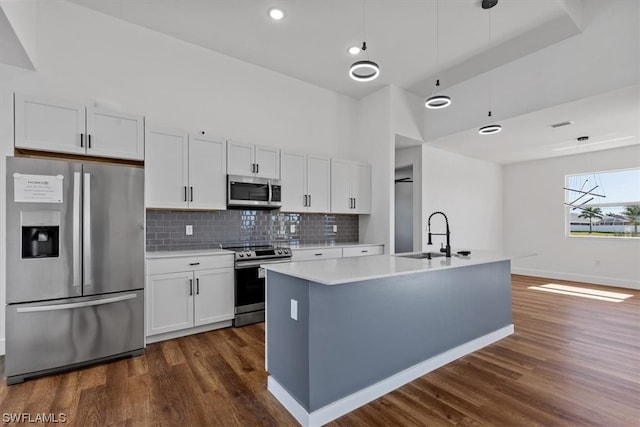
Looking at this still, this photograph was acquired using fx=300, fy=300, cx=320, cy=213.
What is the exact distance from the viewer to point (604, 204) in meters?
6.00

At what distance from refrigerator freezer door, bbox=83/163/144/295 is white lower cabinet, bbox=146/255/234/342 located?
0.27m

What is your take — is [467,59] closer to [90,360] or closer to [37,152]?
[37,152]

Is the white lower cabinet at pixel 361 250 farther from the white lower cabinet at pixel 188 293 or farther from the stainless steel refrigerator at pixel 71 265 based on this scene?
the stainless steel refrigerator at pixel 71 265

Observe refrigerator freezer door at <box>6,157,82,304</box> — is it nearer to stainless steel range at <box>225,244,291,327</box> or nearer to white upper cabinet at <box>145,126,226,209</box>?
white upper cabinet at <box>145,126,226,209</box>

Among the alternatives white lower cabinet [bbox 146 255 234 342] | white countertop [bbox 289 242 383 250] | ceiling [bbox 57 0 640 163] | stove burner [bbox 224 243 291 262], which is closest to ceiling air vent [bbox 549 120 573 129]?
ceiling [bbox 57 0 640 163]

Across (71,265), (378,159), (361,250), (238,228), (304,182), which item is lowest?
(361,250)

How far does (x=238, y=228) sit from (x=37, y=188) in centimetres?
214

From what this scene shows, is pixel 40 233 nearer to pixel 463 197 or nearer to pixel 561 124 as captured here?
pixel 561 124

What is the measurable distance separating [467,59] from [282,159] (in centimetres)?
299

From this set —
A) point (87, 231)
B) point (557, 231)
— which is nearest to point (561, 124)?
point (557, 231)

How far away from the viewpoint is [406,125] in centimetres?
516

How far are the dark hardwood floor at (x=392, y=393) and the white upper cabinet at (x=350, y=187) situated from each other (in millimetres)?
2471

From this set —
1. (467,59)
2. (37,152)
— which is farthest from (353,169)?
(37,152)

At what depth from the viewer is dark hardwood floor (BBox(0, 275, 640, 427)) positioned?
1.92 metres
